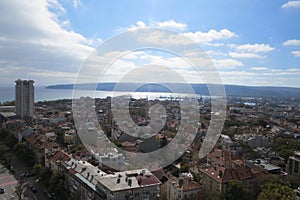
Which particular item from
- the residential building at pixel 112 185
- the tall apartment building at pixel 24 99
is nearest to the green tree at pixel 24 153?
the residential building at pixel 112 185

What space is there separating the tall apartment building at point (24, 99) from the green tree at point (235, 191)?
13008 millimetres

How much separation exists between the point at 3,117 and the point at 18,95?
1889mm

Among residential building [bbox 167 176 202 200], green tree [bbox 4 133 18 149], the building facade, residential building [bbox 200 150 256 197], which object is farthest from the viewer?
green tree [bbox 4 133 18 149]

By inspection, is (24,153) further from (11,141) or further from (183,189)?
(183,189)

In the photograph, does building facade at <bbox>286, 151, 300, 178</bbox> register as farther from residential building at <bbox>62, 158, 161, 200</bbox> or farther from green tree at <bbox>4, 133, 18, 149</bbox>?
green tree at <bbox>4, 133, 18, 149</bbox>

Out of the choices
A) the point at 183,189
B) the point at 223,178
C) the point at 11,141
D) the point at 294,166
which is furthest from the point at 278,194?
the point at 11,141

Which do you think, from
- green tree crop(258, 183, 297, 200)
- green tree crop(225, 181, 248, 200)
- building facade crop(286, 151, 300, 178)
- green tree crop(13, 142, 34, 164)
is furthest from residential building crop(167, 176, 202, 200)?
green tree crop(13, 142, 34, 164)

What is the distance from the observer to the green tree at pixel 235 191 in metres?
4.52

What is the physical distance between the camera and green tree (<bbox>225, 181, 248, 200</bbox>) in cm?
452

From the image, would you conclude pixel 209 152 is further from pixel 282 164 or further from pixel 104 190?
pixel 104 190

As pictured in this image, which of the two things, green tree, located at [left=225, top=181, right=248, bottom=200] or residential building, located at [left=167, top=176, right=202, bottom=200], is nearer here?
green tree, located at [left=225, top=181, right=248, bottom=200]

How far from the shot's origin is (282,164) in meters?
6.87

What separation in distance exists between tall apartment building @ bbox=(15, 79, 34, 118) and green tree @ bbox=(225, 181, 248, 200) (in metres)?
13.0

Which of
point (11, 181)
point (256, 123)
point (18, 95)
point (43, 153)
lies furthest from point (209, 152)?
point (18, 95)
